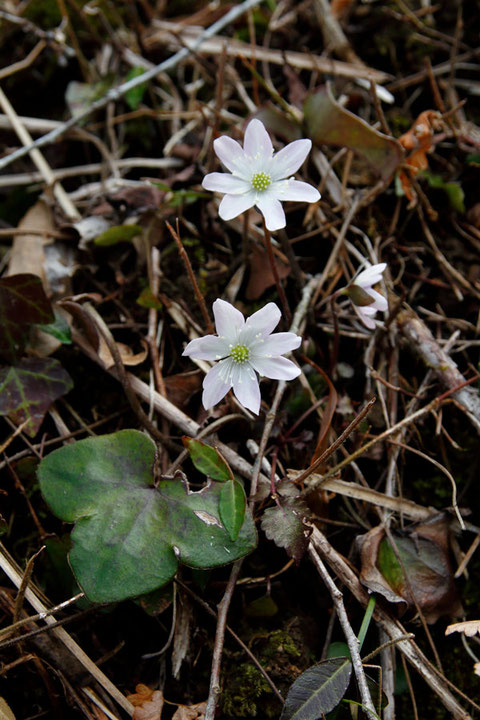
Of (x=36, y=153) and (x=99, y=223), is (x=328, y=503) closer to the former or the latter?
(x=99, y=223)

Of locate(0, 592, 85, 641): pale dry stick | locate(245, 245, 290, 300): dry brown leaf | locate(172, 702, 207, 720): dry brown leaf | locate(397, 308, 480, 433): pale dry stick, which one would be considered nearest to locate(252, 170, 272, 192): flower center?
locate(245, 245, 290, 300): dry brown leaf

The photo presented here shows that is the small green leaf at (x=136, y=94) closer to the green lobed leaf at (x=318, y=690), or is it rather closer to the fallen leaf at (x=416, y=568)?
the fallen leaf at (x=416, y=568)

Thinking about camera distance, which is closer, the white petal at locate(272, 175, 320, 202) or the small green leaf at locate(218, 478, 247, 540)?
the small green leaf at locate(218, 478, 247, 540)

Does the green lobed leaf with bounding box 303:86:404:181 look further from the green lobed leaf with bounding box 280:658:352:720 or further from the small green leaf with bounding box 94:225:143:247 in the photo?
the green lobed leaf with bounding box 280:658:352:720

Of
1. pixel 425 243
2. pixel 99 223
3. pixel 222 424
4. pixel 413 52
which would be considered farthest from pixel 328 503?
pixel 413 52

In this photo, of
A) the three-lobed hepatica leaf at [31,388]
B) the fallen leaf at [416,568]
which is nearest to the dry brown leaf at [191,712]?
the fallen leaf at [416,568]
